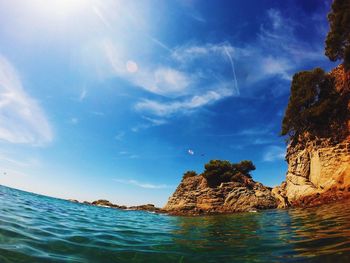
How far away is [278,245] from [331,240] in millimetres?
1340

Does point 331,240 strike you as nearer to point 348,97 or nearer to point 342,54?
point 348,97

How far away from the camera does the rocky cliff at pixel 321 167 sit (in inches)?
874

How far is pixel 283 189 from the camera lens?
35.6m

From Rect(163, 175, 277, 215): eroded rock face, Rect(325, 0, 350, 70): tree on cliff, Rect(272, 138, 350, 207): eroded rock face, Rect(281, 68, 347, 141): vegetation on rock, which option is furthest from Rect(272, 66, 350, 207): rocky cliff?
Rect(163, 175, 277, 215): eroded rock face

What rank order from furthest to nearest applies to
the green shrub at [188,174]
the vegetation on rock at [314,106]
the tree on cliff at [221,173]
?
the green shrub at [188,174] → the tree on cliff at [221,173] → the vegetation on rock at [314,106]

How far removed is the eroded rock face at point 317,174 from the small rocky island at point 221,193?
3.61m

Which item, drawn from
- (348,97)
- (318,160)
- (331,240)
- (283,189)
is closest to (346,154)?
(318,160)

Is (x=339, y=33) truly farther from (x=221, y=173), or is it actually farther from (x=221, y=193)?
(x=221, y=173)

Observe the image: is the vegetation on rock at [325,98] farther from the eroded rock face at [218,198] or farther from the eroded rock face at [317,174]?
the eroded rock face at [218,198]

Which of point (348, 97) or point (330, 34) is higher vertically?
point (330, 34)

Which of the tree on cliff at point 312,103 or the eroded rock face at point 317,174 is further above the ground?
the tree on cliff at point 312,103

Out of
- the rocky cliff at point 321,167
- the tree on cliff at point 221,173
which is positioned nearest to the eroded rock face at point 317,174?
the rocky cliff at point 321,167

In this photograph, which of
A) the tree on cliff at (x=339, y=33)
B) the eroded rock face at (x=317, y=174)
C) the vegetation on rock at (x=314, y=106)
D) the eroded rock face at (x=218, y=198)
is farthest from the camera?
the eroded rock face at (x=218, y=198)

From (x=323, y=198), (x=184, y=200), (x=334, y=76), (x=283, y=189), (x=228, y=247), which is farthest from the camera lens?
(x=184, y=200)
